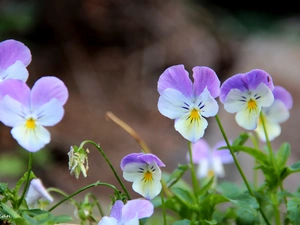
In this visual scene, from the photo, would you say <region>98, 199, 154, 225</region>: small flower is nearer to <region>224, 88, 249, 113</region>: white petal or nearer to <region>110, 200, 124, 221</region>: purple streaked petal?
<region>110, 200, 124, 221</region>: purple streaked petal

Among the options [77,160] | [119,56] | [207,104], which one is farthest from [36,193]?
[119,56]

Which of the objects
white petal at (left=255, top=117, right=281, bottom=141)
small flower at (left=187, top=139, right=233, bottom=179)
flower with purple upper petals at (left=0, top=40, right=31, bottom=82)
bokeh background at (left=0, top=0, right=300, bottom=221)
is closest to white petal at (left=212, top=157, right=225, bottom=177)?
small flower at (left=187, top=139, right=233, bottom=179)

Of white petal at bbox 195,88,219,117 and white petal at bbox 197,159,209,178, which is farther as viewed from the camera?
white petal at bbox 197,159,209,178

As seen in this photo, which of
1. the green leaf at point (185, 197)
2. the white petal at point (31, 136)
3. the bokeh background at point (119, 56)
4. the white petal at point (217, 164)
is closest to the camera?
the white petal at point (31, 136)

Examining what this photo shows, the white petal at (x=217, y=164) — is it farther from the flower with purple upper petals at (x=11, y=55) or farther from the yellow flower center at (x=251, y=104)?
the flower with purple upper petals at (x=11, y=55)

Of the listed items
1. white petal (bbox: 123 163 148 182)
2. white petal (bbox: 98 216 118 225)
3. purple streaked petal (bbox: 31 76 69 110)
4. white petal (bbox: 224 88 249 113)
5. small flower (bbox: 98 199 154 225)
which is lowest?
white petal (bbox: 98 216 118 225)

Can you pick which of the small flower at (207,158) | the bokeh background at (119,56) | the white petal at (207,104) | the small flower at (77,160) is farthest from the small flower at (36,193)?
the bokeh background at (119,56)
